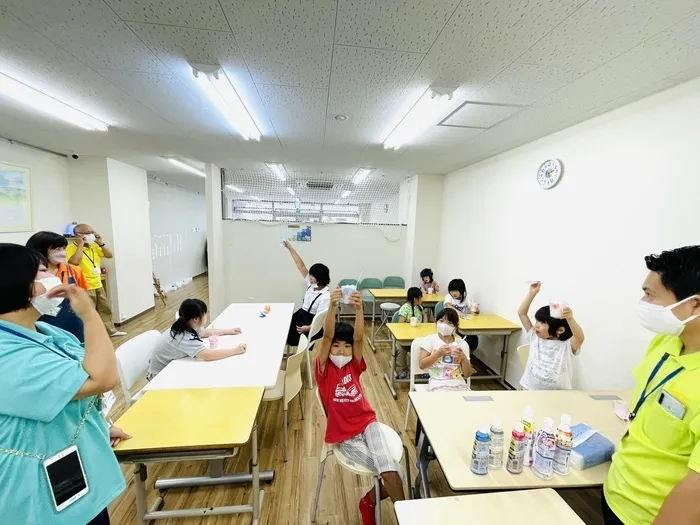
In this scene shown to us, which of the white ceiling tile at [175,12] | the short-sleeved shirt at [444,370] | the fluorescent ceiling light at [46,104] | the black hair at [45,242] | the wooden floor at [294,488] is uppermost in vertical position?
the white ceiling tile at [175,12]

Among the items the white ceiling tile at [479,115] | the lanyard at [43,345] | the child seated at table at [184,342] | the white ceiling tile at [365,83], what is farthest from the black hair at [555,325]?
the lanyard at [43,345]

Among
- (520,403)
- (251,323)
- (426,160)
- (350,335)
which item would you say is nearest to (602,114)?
(426,160)

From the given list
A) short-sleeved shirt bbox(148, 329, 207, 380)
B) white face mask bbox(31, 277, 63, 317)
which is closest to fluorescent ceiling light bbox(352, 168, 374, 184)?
short-sleeved shirt bbox(148, 329, 207, 380)

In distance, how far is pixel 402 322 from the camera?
3.57 meters

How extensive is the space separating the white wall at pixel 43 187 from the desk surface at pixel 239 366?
3.31 meters

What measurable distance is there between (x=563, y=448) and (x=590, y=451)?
19cm

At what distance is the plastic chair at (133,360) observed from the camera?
6.23 feet

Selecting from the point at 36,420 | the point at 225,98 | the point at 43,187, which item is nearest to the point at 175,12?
the point at 225,98

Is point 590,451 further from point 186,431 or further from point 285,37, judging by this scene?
point 285,37

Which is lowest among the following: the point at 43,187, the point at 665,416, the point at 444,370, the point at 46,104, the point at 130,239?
the point at 444,370

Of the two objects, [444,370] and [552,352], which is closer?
[552,352]

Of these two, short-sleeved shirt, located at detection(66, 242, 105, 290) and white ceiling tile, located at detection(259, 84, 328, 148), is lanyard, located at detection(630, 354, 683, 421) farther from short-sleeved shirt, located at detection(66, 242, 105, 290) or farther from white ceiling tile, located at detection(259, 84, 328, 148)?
short-sleeved shirt, located at detection(66, 242, 105, 290)

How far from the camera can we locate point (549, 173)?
285 centimetres

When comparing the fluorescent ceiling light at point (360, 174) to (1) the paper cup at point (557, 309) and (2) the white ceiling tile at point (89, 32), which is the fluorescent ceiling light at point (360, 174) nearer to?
(2) the white ceiling tile at point (89, 32)
